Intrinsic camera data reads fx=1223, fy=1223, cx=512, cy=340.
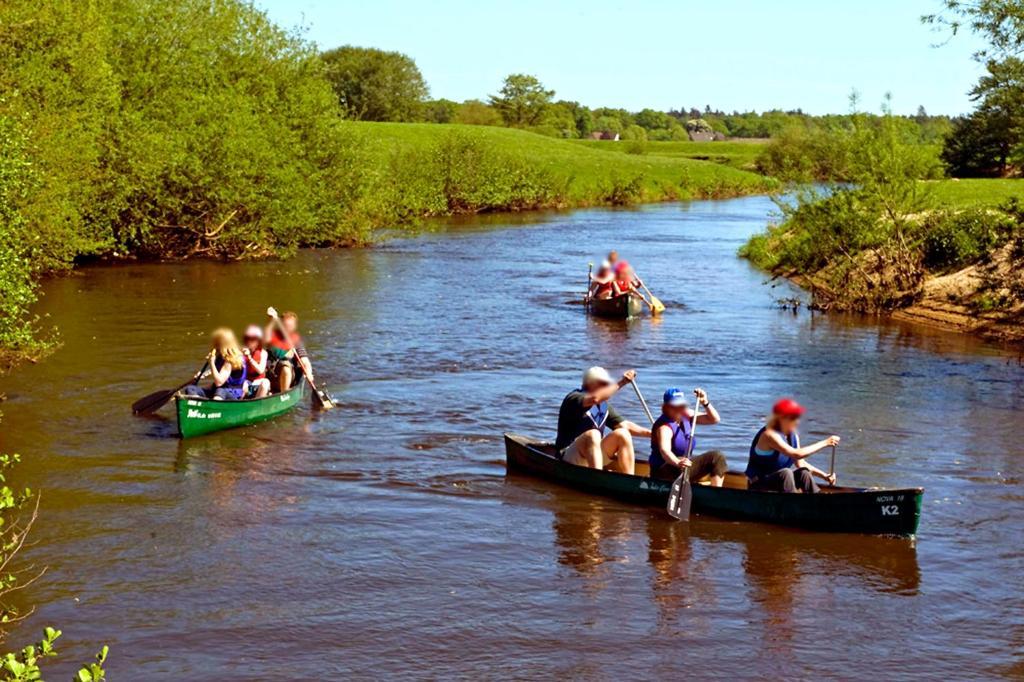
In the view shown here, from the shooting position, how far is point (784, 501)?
12977 millimetres

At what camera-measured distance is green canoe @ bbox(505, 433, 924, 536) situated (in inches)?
495

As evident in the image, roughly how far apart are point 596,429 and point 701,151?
118m

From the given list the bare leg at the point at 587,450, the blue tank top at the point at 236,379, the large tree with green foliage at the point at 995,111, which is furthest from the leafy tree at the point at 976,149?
the bare leg at the point at 587,450

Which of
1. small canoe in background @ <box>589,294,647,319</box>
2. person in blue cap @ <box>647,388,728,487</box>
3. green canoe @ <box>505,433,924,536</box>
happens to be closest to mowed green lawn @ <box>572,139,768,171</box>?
small canoe in background @ <box>589,294,647,319</box>

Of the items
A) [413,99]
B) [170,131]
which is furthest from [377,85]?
[170,131]

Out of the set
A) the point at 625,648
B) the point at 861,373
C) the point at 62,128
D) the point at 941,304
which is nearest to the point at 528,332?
the point at 861,373

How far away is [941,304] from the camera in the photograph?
93.6ft

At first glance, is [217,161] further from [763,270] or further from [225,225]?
[763,270]

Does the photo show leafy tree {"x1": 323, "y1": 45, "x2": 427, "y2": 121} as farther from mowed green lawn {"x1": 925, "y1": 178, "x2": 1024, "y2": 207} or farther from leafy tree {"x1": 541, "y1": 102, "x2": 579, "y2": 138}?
mowed green lawn {"x1": 925, "y1": 178, "x2": 1024, "y2": 207}

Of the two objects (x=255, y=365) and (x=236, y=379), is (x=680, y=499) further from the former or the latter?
(x=255, y=365)

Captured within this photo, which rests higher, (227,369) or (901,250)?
(901,250)

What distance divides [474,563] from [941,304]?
19.6 m

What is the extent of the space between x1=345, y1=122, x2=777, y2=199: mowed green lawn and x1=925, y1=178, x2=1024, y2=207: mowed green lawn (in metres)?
35.5

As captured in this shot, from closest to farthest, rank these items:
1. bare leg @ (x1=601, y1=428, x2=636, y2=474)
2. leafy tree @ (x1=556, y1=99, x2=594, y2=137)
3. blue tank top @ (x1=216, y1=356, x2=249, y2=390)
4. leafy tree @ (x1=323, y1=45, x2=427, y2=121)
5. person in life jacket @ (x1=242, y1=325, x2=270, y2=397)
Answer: bare leg @ (x1=601, y1=428, x2=636, y2=474) → blue tank top @ (x1=216, y1=356, x2=249, y2=390) → person in life jacket @ (x1=242, y1=325, x2=270, y2=397) → leafy tree @ (x1=323, y1=45, x2=427, y2=121) → leafy tree @ (x1=556, y1=99, x2=594, y2=137)
